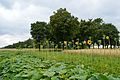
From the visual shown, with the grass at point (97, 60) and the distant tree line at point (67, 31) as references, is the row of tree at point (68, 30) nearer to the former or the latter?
the distant tree line at point (67, 31)

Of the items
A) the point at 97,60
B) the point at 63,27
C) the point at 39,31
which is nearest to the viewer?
the point at 97,60

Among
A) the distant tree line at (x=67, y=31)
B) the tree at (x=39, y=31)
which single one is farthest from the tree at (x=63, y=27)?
the tree at (x=39, y=31)

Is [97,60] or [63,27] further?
[63,27]

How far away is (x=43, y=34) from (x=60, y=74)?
7063 centimetres

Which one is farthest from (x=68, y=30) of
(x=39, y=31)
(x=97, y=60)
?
(x=97, y=60)

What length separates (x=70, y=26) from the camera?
211ft

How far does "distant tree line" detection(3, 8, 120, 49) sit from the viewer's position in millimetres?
62906

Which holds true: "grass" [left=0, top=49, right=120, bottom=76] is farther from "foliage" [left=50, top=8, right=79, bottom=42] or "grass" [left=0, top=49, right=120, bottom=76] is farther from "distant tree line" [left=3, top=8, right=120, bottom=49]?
"foliage" [left=50, top=8, right=79, bottom=42]

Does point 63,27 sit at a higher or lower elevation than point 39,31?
lower

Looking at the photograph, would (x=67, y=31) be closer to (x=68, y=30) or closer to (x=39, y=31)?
(x=68, y=30)

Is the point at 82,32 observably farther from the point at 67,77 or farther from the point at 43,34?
the point at 67,77

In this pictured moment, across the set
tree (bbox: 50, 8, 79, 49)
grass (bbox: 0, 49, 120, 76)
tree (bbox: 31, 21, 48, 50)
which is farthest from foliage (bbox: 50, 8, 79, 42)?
grass (bbox: 0, 49, 120, 76)

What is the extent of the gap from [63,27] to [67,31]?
1.27 metres

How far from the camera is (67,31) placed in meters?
63.5
